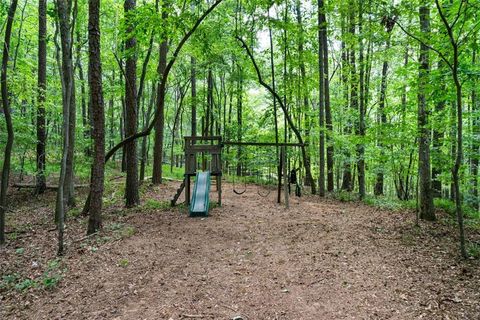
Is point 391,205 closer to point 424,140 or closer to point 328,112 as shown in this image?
point 424,140

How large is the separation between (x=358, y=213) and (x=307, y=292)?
17.6 feet

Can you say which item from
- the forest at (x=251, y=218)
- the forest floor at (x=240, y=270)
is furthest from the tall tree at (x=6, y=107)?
the forest floor at (x=240, y=270)

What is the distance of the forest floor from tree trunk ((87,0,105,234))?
0.61 meters

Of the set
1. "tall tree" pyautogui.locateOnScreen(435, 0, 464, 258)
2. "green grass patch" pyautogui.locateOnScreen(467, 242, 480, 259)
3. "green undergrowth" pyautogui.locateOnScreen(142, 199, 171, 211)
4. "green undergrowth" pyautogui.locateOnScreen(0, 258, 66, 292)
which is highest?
"tall tree" pyautogui.locateOnScreen(435, 0, 464, 258)

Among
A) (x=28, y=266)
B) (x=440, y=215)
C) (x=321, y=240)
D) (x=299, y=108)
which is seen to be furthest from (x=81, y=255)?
(x=299, y=108)

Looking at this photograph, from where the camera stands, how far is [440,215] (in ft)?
26.4

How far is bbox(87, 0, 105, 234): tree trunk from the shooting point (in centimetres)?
629

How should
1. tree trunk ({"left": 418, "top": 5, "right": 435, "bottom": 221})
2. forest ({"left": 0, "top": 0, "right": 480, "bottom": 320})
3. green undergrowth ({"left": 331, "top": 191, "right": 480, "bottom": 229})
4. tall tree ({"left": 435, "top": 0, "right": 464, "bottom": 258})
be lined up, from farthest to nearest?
green undergrowth ({"left": 331, "top": 191, "right": 480, "bottom": 229})
tree trunk ({"left": 418, "top": 5, "right": 435, "bottom": 221})
tall tree ({"left": 435, "top": 0, "right": 464, "bottom": 258})
forest ({"left": 0, "top": 0, "right": 480, "bottom": 320})

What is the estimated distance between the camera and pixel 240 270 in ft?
16.0

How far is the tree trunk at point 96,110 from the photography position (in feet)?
20.6

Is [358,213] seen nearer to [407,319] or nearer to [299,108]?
[407,319]

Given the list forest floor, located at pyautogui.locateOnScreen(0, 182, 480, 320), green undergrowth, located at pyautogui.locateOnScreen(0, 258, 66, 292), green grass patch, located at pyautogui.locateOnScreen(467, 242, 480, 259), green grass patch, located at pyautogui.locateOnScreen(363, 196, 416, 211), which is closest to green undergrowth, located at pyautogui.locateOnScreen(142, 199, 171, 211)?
forest floor, located at pyautogui.locateOnScreen(0, 182, 480, 320)

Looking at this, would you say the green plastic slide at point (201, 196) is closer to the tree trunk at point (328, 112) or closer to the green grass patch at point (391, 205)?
the tree trunk at point (328, 112)

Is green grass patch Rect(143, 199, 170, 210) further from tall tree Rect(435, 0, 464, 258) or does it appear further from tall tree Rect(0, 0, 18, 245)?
tall tree Rect(435, 0, 464, 258)
